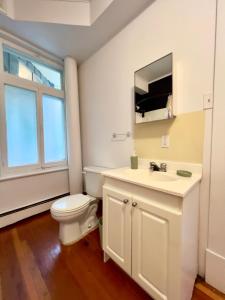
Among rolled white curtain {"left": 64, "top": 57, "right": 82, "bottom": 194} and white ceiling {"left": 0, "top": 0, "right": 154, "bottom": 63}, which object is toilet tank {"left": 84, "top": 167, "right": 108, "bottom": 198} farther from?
white ceiling {"left": 0, "top": 0, "right": 154, "bottom": 63}

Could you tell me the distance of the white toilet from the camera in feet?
4.89

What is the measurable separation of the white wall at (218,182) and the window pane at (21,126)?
7.12 ft

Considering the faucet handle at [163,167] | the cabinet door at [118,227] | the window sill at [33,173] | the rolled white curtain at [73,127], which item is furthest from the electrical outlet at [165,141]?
the window sill at [33,173]

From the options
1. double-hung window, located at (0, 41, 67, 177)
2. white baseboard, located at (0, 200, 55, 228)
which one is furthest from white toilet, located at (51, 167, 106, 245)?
double-hung window, located at (0, 41, 67, 177)

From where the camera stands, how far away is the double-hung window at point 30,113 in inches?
73.6

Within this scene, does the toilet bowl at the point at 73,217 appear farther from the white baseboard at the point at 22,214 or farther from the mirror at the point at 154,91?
the mirror at the point at 154,91

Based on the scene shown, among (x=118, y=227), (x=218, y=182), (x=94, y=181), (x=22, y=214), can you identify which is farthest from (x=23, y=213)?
(x=218, y=182)

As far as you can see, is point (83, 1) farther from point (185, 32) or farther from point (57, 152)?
point (57, 152)

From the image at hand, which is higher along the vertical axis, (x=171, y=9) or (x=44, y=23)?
(x=44, y=23)

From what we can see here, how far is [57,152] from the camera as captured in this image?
97.2 inches

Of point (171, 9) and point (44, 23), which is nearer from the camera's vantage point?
point (171, 9)

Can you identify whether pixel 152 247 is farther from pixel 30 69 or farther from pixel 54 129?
pixel 30 69

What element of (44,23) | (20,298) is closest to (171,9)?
(44,23)

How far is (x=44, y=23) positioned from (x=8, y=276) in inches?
96.0
